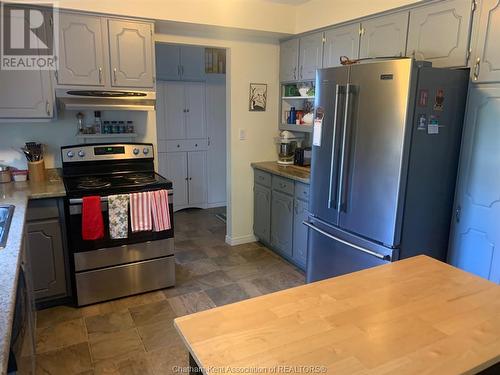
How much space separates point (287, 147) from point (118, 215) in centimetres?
199

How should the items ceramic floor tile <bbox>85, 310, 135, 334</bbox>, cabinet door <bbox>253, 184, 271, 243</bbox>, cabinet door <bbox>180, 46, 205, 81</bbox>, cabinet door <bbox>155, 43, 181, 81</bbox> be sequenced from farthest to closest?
cabinet door <bbox>180, 46, 205, 81</bbox>
cabinet door <bbox>155, 43, 181, 81</bbox>
cabinet door <bbox>253, 184, 271, 243</bbox>
ceramic floor tile <bbox>85, 310, 135, 334</bbox>

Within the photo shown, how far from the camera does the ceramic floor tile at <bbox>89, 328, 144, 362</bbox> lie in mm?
2320

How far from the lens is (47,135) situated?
312 centimetres

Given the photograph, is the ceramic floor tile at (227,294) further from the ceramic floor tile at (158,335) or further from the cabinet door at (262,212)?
the cabinet door at (262,212)

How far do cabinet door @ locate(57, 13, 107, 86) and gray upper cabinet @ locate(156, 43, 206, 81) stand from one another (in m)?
1.84

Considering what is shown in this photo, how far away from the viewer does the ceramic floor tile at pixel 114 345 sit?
2320mm

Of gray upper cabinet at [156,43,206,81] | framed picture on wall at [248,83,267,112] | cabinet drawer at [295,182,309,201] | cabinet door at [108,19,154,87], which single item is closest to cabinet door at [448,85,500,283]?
cabinet drawer at [295,182,309,201]

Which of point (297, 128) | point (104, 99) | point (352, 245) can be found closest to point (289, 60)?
point (297, 128)

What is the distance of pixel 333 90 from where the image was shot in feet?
8.49

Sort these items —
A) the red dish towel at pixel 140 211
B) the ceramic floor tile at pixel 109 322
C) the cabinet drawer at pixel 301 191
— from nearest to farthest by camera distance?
the ceramic floor tile at pixel 109 322 < the red dish towel at pixel 140 211 < the cabinet drawer at pixel 301 191

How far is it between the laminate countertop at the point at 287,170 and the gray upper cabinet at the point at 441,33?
128cm

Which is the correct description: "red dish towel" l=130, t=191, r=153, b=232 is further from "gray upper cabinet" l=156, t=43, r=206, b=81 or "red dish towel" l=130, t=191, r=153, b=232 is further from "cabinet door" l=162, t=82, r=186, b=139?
"gray upper cabinet" l=156, t=43, r=206, b=81

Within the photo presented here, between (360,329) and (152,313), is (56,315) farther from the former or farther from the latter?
(360,329)

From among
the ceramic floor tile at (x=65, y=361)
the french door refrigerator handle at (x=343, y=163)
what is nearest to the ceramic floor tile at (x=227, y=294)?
the ceramic floor tile at (x=65, y=361)
